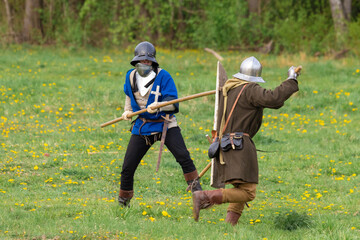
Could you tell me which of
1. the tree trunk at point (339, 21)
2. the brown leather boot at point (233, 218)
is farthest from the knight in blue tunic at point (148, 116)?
the tree trunk at point (339, 21)

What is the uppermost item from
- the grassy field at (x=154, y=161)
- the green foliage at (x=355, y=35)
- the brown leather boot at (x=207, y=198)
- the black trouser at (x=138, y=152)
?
the green foliage at (x=355, y=35)

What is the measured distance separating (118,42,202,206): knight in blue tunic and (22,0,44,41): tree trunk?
2008 cm

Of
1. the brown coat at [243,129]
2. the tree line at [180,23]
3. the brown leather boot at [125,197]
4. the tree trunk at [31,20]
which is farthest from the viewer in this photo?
the tree trunk at [31,20]

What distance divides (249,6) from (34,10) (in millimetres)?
9330

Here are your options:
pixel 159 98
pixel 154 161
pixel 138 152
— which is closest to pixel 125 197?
pixel 138 152

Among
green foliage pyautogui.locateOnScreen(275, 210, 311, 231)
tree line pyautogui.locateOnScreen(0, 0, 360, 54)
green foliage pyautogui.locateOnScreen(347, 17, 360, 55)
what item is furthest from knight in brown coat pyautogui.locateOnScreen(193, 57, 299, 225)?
tree line pyautogui.locateOnScreen(0, 0, 360, 54)

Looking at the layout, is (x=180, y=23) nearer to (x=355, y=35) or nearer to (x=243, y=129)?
(x=355, y=35)

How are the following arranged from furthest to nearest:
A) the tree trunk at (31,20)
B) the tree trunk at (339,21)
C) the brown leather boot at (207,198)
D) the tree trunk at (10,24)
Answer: the tree trunk at (31,20) < the tree trunk at (10,24) < the tree trunk at (339,21) < the brown leather boot at (207,198)

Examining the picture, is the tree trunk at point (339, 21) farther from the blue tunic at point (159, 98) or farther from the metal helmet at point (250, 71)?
the metal helmet at point (250, 71)

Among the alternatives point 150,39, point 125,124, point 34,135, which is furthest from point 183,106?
point 150,39

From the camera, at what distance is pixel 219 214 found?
6762mm

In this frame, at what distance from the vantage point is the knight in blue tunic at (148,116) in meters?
6.65

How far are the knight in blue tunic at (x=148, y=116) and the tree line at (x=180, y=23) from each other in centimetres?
1656

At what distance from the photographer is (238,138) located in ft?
18.7
